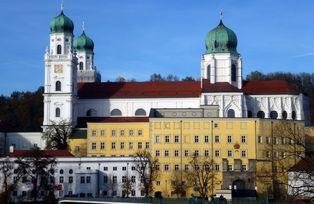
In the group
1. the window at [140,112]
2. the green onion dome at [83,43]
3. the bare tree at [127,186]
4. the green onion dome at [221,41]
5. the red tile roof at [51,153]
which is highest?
the green onion dome at [83,43]

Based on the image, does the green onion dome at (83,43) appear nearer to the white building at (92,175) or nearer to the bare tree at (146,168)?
the white building at (92,175)

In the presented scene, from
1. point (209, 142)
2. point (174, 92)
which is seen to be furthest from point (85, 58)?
point (209, 142)

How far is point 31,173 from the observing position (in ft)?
280

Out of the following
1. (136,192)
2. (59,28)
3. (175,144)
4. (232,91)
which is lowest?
(136,192)

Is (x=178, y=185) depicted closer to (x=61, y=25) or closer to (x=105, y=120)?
(x=105, y=120)

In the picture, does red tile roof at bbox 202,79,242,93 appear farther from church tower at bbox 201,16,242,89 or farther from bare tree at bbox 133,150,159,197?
bare tree at bbox 133,150,159,197

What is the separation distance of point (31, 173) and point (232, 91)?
3455 cm

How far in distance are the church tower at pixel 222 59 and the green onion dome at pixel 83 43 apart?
33725 millimetres

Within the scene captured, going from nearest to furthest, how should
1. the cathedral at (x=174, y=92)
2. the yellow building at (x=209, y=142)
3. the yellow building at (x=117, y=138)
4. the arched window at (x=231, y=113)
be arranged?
the yellow building at (x=209, y=142)
the yellow building at (x=117, y=138)
the arched window at (x=231, y=113)
the cathedral at (x=174, y=92)

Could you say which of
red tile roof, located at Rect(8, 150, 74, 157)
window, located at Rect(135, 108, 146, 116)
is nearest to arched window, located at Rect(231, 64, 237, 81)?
window, located at Rect(135, 108, 146, 116)

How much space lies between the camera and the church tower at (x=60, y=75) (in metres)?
107

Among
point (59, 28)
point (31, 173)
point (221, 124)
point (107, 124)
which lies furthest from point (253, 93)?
point (31, 173)

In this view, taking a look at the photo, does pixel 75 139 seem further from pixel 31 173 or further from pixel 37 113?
pixel 37 113


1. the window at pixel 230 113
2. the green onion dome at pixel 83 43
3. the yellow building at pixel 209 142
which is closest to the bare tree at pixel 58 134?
the yellow building at pixel 209 142
